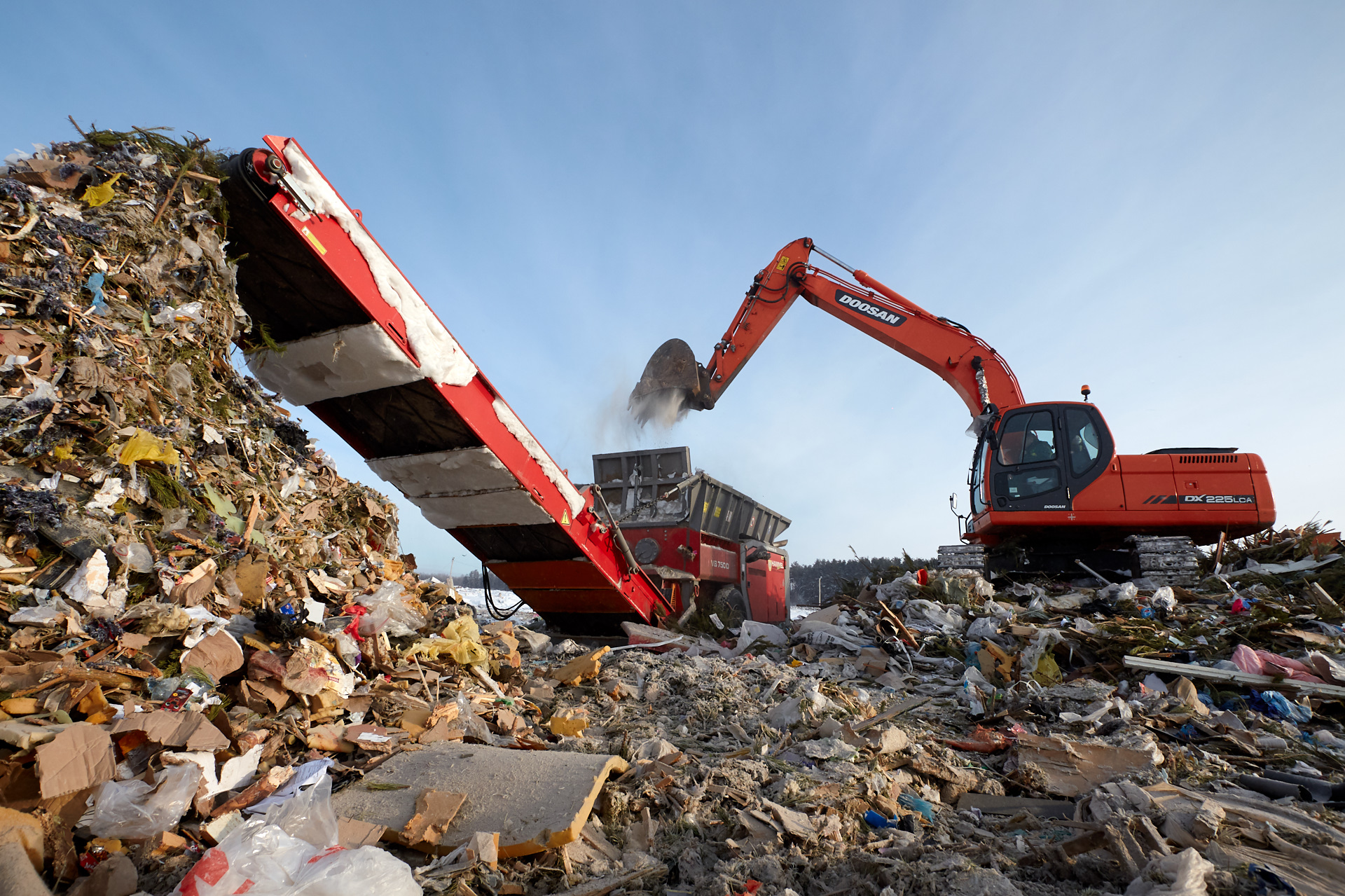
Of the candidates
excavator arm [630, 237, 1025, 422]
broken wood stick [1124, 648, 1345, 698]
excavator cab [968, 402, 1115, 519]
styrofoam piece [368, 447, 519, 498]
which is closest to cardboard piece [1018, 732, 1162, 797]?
broken wood stick [1124, 648, 1345, 698]

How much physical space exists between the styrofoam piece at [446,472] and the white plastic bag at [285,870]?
299 cm

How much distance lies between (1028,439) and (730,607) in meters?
3.99

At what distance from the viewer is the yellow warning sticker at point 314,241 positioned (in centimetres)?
341

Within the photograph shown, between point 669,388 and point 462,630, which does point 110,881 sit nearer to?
point 462,630

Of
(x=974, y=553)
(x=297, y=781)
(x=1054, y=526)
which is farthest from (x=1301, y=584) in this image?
(x=297, y=781)

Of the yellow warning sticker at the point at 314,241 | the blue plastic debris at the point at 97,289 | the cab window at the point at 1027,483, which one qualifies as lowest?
the blue plastic debris at the point at 97,289

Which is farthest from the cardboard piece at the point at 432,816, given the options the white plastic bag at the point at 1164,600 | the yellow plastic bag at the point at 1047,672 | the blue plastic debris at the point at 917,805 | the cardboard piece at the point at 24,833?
the white plastic bag at the point at 1164,600

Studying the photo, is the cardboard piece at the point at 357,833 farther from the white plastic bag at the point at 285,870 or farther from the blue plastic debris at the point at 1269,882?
the blue plastic debris at the point at 1269,882

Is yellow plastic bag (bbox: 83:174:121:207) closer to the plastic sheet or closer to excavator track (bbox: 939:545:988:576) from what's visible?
the plastic sheet

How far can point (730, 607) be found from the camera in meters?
7.91

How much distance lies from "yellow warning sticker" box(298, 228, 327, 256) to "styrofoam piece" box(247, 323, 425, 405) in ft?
1.48

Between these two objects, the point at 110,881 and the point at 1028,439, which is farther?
the point at 1028,439

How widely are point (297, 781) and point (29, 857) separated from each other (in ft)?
2.52

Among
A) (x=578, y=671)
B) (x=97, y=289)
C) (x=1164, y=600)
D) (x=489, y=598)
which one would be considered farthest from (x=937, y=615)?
(x=97, y=289)
